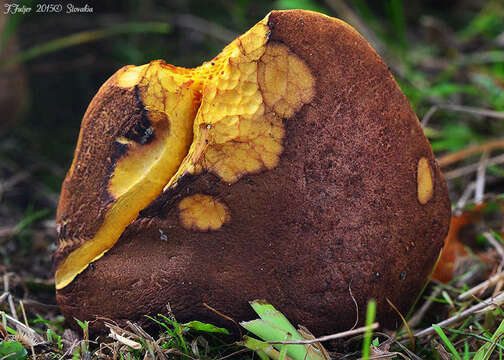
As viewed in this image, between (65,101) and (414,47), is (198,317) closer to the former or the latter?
(65,101)

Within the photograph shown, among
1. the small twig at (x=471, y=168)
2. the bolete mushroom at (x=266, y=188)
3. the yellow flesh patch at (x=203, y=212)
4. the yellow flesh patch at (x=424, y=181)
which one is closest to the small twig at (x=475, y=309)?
the bolete mushroom at (x=266, y=188)

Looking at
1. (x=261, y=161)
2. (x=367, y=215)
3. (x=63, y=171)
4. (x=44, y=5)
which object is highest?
(x=44, y=5)

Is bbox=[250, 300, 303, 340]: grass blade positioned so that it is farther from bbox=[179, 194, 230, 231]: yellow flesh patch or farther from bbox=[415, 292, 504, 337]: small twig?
bbox=[415, 292, 504, 337]: small twig

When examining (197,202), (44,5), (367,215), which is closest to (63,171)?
(44,5)

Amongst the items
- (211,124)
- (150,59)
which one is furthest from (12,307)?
(150,59)

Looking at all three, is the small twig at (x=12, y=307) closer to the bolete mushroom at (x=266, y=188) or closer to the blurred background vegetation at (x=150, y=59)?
the bolete mushroom at (x=266, y=188)

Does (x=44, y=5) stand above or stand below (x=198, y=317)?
above

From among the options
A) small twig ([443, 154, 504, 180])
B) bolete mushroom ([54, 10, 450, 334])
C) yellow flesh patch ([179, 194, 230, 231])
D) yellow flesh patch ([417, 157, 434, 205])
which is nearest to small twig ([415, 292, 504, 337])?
bolete mushroom ([54, 10, 450, 334])
